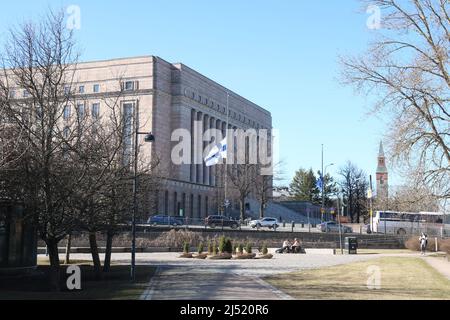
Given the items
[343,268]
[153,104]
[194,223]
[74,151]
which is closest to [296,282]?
[343,268]

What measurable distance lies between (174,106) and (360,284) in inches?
3738

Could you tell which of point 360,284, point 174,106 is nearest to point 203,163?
point 174,106

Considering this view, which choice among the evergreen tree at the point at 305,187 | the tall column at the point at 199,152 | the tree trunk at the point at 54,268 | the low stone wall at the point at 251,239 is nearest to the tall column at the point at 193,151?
the tall column at the point at 199,152

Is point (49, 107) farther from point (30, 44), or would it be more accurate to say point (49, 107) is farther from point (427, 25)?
point (427, 25)

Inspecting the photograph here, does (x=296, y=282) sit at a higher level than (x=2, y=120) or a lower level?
lower

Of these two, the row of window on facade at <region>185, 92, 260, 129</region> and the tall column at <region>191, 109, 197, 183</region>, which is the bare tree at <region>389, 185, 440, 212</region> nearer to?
the tall column at <region>191, 109, 197, 183</region>

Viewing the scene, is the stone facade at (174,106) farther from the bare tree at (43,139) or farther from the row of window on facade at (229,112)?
the bare tree at (43,139)

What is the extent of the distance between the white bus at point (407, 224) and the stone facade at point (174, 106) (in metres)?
34.3

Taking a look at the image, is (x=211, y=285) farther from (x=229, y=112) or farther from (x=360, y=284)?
(x=229, y=112)

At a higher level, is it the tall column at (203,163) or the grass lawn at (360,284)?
the tall column at (203,163)

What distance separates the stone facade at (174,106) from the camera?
341ft

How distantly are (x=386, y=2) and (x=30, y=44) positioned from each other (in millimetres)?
16498

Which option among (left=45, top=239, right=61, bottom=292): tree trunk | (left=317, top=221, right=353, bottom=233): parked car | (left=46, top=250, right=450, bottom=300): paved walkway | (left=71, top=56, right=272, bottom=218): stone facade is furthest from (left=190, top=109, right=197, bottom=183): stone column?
(left=45, top=239, right=61, bottom=292): tree trunk
